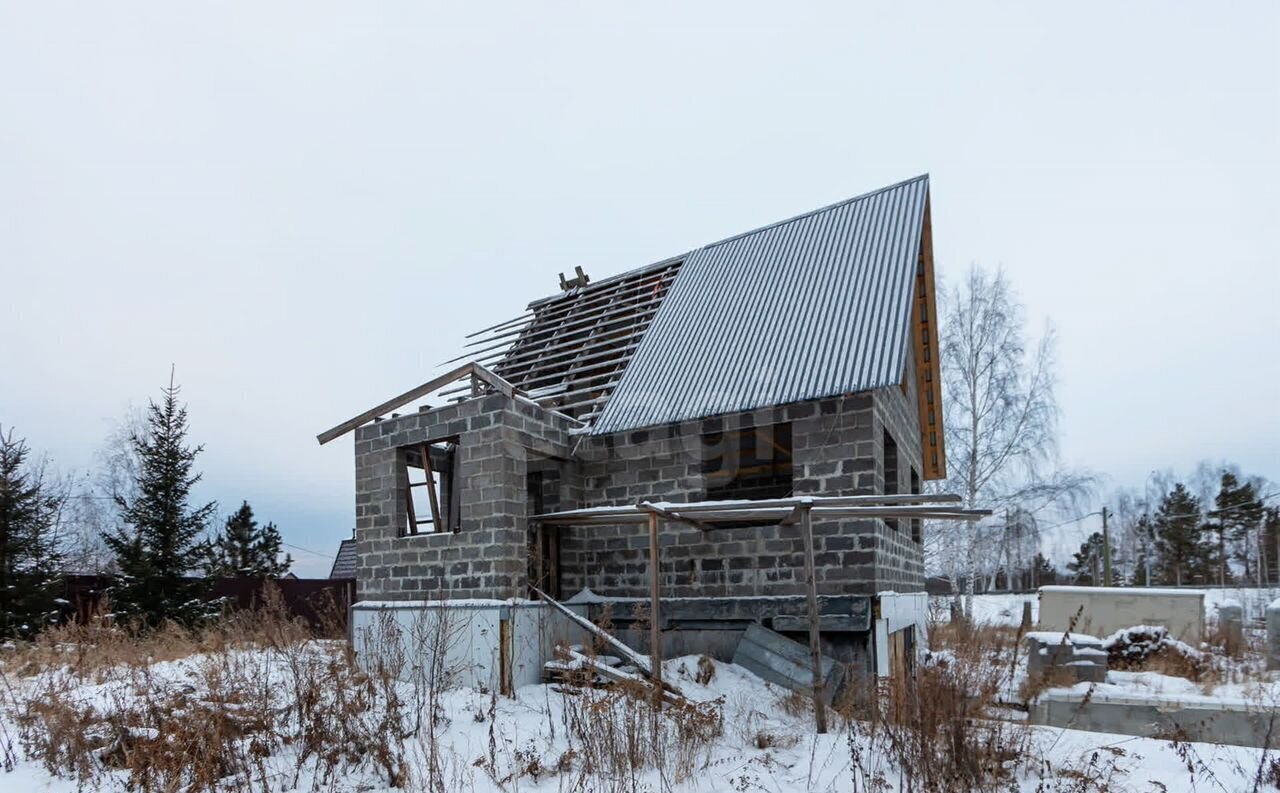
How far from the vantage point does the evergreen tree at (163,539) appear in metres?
17.8

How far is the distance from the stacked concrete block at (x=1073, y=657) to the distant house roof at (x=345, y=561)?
23334 millimetres

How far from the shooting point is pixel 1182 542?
138 feet

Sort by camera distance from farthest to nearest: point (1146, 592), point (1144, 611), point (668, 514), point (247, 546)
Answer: point (247, 546)
point (1146, 592)
point (1144, 611)
point (668, 514)

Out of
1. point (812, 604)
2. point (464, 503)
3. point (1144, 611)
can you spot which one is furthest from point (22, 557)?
point (1144, 611)

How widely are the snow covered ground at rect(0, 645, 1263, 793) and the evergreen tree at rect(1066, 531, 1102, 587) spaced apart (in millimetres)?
49368

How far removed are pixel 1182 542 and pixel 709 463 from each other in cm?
4271

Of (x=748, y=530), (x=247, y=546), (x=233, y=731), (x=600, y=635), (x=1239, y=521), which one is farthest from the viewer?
(x=1239, y=521)

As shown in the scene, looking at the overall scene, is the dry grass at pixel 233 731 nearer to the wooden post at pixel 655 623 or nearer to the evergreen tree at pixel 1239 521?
the wooden post at pixel 655 623

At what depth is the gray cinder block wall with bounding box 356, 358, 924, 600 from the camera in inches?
402

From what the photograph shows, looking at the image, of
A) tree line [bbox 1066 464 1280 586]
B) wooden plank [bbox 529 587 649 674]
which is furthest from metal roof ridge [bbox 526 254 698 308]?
tree line [bbox 1066 464 1280 586]

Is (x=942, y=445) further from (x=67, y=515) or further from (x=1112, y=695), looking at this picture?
(x=67, y=515)

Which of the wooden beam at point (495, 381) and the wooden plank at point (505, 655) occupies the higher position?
the wooden beam at point (495, 381)

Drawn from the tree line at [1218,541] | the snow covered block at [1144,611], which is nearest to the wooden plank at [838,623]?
the snow covered block at [1144,611]

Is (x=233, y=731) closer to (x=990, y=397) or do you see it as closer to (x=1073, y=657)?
(x=1073, y=657)
